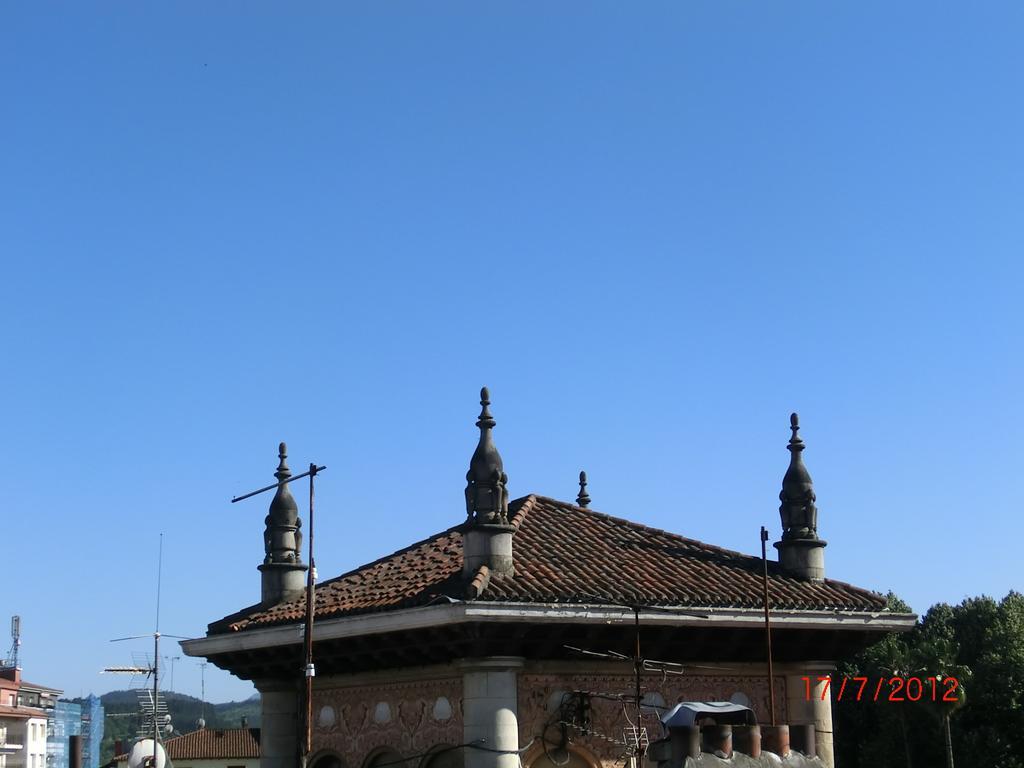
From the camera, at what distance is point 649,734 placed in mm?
21500

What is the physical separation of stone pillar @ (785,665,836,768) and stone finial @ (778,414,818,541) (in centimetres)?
253

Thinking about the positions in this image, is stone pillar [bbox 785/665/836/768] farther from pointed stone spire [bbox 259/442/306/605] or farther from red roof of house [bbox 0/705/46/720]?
red roof of house [bbox 0/705/46/720]

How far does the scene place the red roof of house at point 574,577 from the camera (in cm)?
2067

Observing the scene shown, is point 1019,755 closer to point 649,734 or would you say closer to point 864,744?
point 864,744

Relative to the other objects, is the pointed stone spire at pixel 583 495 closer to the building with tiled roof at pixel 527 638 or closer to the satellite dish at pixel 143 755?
the building with tiled roof at pixel 527 638

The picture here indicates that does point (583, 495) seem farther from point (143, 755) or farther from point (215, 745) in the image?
point (215, 745)

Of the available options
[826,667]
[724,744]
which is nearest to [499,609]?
[724,744]

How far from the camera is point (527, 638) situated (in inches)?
801

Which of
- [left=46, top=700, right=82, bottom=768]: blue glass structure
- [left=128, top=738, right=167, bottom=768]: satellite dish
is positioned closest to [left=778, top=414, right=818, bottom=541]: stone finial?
[left=128, top=738, right=167, bottom=768]: satellite dish

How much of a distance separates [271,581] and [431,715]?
5166mm

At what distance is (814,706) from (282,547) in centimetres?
1002

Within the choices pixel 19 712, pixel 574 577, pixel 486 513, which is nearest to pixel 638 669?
pixel 574 577

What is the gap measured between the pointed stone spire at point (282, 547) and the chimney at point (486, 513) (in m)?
5.13
